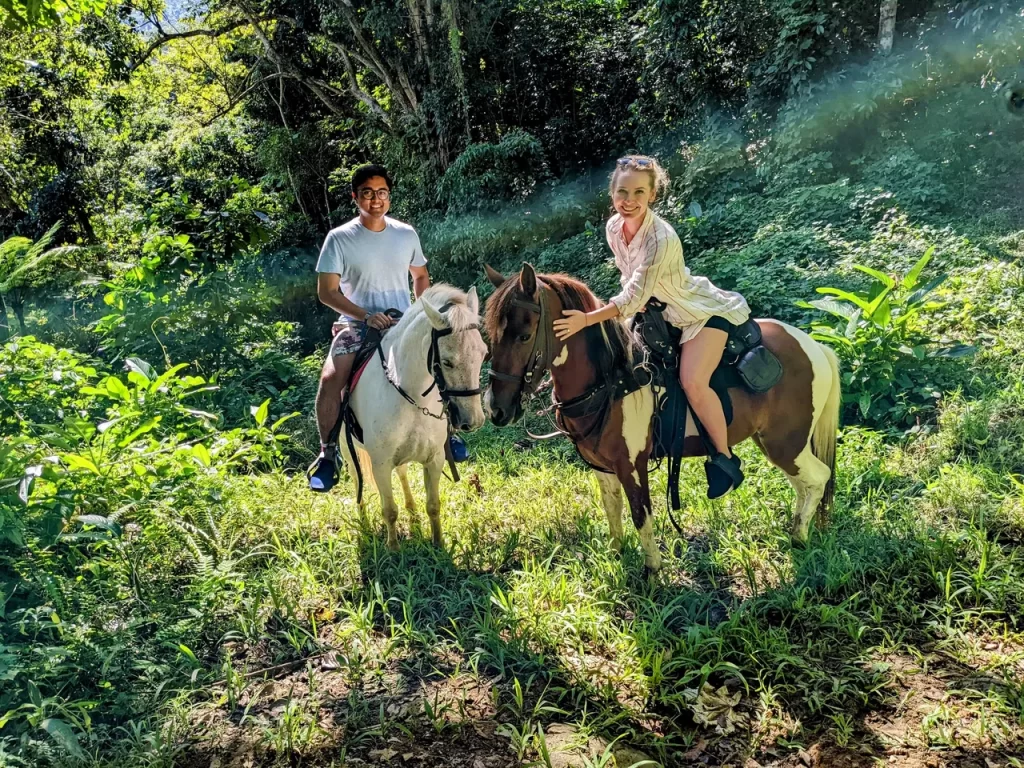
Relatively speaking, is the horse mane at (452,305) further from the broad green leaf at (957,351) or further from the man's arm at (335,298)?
the broad green leaf at (957,351)

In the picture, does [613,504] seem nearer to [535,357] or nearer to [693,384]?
[693,384]

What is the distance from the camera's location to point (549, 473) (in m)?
5.07

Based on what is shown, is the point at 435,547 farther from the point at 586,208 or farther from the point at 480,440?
the point at 586,208

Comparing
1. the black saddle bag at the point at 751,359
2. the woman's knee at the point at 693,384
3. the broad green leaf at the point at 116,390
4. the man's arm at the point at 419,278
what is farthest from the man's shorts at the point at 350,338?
the black saddle bag at the point at 751,359

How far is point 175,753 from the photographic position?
253cm

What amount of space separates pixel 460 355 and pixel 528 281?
65cm

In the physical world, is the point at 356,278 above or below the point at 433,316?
above

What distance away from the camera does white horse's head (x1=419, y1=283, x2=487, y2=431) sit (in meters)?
3.25

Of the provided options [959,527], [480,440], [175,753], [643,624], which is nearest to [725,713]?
[643,624]

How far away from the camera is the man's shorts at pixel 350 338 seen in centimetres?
402

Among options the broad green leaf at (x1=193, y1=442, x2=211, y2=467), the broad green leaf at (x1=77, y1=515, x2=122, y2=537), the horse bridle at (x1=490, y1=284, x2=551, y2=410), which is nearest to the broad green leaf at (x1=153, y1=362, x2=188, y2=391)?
the broad green leaf at (x1=193, y1=442, x2=211, y2=467)

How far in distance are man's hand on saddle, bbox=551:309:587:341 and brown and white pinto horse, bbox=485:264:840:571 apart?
4 cm

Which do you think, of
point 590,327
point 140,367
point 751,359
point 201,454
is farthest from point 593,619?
point 140,367

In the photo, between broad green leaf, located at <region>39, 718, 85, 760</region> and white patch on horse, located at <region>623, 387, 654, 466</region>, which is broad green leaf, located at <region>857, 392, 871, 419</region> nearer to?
white patch on horse, located at <region>623, 387, 654, 466</region>
